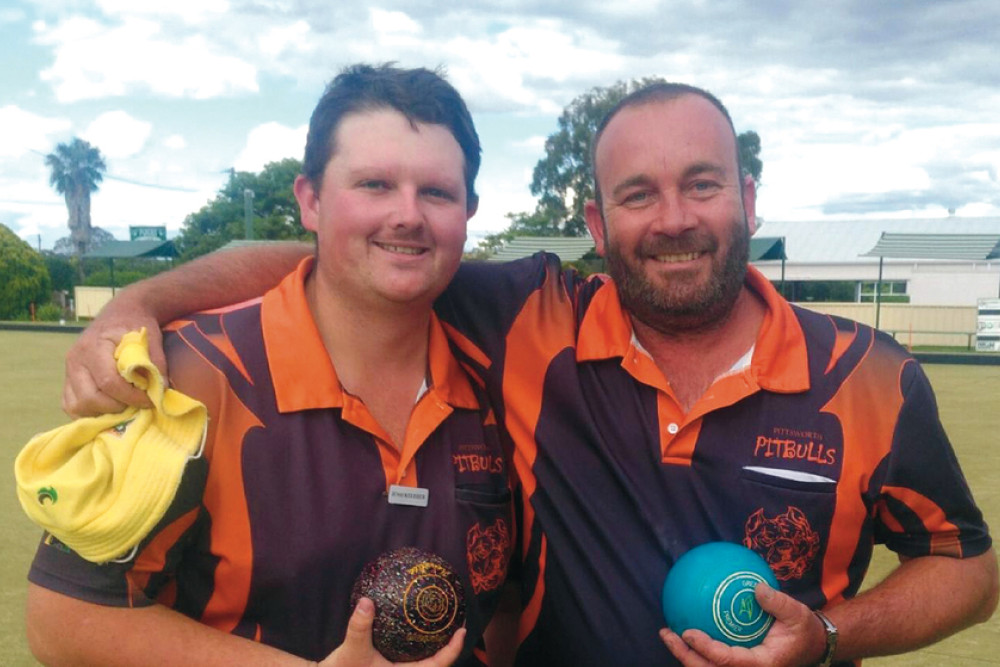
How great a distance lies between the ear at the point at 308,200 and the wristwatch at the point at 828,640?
174 centimetres

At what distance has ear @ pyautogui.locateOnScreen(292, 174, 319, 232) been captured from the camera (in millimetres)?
2686

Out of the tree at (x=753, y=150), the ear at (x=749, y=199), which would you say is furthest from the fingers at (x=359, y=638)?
the tree at (x=753, y=150)

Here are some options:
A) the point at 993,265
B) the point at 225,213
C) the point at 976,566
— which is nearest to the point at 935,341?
the point at 993,265

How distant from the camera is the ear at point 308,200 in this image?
8.81ft

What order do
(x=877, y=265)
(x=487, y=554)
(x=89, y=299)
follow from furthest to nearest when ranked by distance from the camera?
(x=877, y=265) → (x=89, y=299) → (x=487, y=554)

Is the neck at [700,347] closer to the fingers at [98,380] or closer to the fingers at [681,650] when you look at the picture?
the fingers at [681,650]

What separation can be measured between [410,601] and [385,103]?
1270mm

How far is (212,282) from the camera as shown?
300cm

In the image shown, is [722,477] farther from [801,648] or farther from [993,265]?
[993,265]

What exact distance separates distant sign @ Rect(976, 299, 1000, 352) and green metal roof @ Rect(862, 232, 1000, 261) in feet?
11.6

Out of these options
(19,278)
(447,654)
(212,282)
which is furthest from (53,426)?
(19,278)

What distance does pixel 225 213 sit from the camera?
53875 millimetres

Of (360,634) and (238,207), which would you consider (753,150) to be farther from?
(360,634)

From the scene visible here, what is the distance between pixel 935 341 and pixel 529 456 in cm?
2539
